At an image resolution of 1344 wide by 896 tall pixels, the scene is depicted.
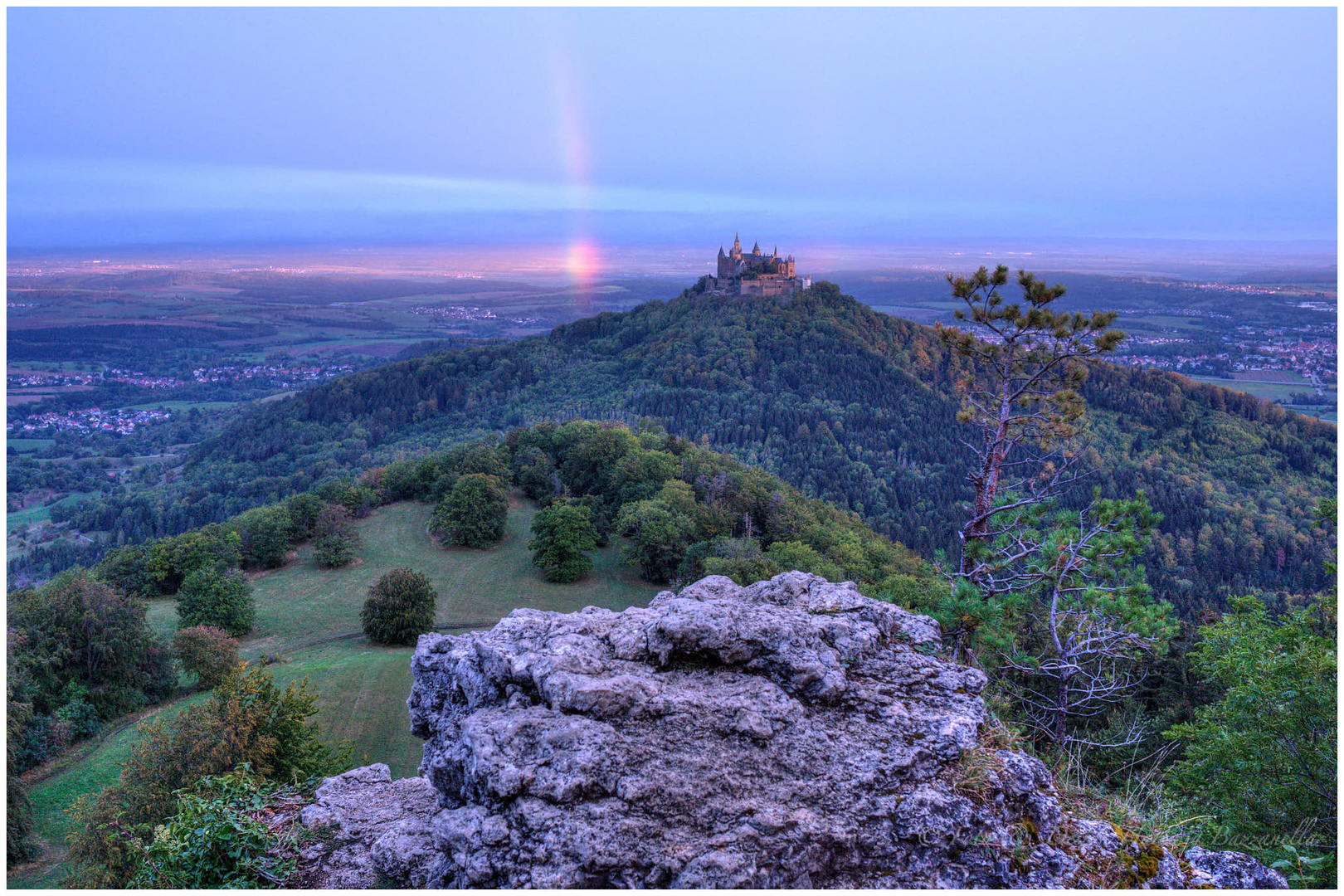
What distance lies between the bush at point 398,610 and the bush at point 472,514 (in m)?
11.2

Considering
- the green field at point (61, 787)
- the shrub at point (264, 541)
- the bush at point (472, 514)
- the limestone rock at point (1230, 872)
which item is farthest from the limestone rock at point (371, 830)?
the shrub at point (264, 541)

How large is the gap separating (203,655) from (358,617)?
8.31 metres

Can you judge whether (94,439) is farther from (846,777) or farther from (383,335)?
(846,777)

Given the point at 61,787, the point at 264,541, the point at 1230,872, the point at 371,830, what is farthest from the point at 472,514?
the point at 1230,872

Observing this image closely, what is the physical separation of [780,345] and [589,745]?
119239mm

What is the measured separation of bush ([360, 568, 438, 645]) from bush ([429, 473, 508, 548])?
11186 mm

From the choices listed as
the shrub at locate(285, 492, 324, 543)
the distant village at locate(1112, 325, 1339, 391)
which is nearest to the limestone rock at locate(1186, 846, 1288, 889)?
the shrub at locate(285, 492, 324, 543)

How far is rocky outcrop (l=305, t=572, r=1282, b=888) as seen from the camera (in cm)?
446

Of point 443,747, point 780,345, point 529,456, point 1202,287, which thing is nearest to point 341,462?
point 529,456

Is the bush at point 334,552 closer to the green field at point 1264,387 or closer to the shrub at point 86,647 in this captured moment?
the shrub at point 86,647

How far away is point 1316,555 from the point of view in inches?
2499

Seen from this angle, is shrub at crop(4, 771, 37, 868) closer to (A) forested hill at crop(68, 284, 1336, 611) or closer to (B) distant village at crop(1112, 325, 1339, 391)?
(A) forested hill at crop(68, 284, 1336, 611)

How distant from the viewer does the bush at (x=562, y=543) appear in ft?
122

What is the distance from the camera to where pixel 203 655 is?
24812mm
